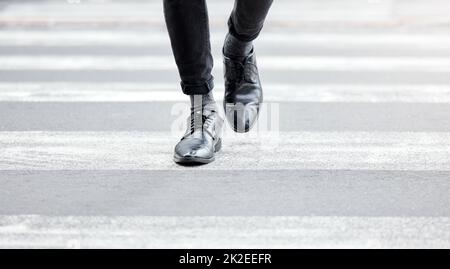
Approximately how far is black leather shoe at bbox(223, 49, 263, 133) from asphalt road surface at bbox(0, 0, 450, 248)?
0.10m

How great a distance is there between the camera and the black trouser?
3742mm

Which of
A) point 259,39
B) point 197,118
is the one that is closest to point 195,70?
point 197,118

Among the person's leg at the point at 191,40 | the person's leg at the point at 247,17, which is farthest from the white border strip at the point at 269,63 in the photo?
the person's leg at the point at 191,40

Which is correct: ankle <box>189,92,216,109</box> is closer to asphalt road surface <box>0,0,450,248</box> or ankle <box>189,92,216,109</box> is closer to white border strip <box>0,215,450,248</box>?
asphalt road surface <box>0,0,450,248</box>

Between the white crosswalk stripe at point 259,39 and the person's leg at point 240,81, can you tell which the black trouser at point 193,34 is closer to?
the person's leg at point 240,81

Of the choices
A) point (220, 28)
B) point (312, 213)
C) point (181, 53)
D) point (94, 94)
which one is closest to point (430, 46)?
point (220, 28)

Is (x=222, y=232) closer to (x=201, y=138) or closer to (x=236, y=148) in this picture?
(x=201, y=138)

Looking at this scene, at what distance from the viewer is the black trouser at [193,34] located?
12.3 ft

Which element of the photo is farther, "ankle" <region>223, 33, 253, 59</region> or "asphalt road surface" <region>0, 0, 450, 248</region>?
"ankle" <region>223, 33, 253, 59</region>

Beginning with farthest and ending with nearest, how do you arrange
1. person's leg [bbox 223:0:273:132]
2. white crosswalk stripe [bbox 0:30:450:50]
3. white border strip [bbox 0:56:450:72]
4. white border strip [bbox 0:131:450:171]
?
white crosswalk stripe [bbox 0:30:450:50], white border strip [bbox 0:56:450:72], person's leg [bbox 223:0:273:132], white border strip [bbox 0:131:450:171]

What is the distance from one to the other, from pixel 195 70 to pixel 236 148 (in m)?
0.45

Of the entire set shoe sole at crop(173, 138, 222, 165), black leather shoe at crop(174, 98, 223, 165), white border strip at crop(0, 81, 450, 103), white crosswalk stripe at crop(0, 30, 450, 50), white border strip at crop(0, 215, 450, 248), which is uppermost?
white crosswalk stripe at crop(0, 30, 450, 50)

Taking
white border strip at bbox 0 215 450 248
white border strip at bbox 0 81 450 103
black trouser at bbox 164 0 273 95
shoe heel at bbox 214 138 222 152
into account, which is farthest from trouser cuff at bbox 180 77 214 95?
white border strip at bbox 0 81 450 103

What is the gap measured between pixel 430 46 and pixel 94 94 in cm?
284
